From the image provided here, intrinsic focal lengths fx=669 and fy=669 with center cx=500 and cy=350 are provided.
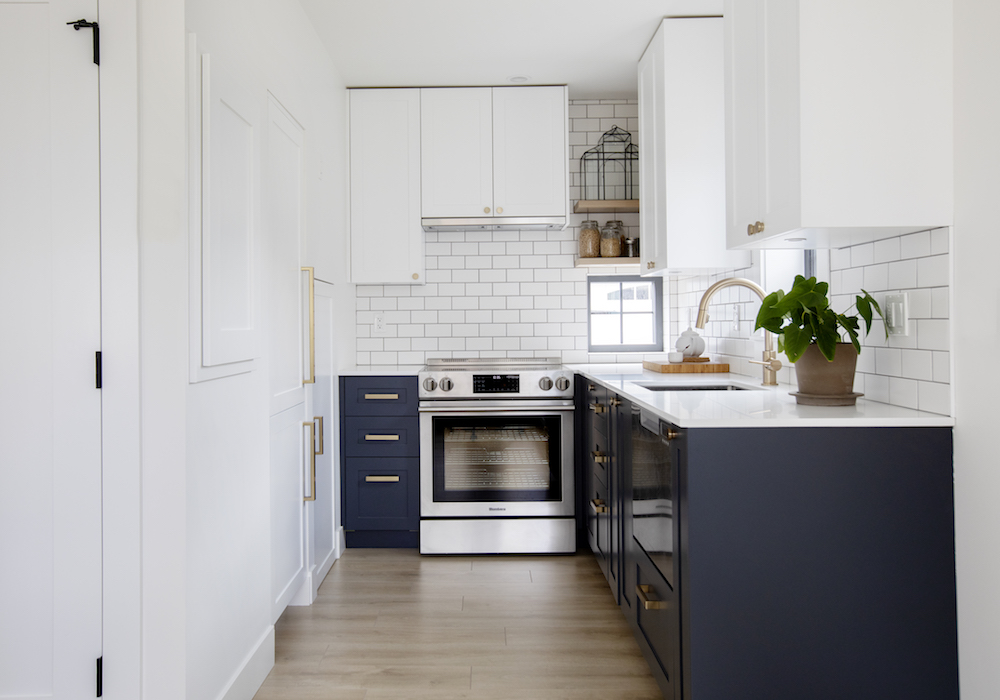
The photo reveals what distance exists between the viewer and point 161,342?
1737 millimetres

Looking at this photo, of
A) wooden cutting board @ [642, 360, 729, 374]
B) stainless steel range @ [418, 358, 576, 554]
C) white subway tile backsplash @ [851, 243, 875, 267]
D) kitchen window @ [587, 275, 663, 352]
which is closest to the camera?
white subway tile backsplash @ [851, 243, 875, 267]

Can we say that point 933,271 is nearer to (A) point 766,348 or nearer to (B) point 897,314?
(B) point 897,314

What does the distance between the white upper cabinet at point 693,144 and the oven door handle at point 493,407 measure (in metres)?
0.97

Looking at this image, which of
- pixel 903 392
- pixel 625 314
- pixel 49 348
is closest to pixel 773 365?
pixel 903 392

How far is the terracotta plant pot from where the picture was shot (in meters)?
1.90

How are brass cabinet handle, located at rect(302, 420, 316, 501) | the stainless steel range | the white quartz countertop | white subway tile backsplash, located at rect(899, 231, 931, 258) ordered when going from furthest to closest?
the stainless steel range, brass cabinet handle, located at rect(302, 420, 316, 501), white subway tile backsplash, located at rect(899, 231, 931, 258), the white quartz countertop

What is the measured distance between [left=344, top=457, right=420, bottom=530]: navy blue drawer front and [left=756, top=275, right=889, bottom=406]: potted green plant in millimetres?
2281

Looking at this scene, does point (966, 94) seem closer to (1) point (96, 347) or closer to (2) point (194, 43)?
(2) point (194, 43)

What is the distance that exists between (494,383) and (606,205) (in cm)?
129

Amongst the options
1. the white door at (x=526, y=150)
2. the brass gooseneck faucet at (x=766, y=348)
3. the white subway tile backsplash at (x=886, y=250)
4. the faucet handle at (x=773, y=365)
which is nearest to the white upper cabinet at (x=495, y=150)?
the white door at (x=526, y=150)

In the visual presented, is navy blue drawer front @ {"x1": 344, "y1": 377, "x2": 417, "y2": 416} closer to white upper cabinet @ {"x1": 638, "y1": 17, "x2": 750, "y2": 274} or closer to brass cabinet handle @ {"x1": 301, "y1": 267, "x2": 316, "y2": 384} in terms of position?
brass cabinet handle @ {"x1": 301, "y1": 267, "x2": 316, "y2": 384}

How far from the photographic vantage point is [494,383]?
3.65 meters

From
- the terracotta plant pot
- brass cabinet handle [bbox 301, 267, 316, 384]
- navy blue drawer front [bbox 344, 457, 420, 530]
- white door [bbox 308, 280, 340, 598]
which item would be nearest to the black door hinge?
brass cabinet handle [bbox 301, 267, 316, 384]

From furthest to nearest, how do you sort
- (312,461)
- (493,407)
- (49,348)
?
(493,407) < (312,461) < (49,348)
